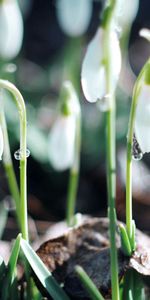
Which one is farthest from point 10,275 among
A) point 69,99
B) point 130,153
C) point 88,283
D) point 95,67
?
point 69,99

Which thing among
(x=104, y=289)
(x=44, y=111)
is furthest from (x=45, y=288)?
(x=44, y=111)

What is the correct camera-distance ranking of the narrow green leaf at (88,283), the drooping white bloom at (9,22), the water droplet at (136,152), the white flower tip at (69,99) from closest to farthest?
the narrow green leaf at (88,283) → the water droplet at (136,152) → the white flower tip at (69,99) → the drooping white bloom at (9,22)

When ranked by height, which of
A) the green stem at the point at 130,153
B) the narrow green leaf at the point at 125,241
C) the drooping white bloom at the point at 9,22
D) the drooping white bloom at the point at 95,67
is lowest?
the narrow green leaf at the point at 125,241

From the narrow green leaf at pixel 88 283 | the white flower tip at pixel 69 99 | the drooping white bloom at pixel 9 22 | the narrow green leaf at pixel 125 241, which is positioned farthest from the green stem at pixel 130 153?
the drooping white bloom at pixel 9 22

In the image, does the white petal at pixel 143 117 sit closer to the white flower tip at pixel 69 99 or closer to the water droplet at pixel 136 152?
the water droplet at pixel 136 152

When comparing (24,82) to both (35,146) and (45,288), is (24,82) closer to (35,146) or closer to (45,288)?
(35,146)

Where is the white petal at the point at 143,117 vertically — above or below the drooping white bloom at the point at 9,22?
below
